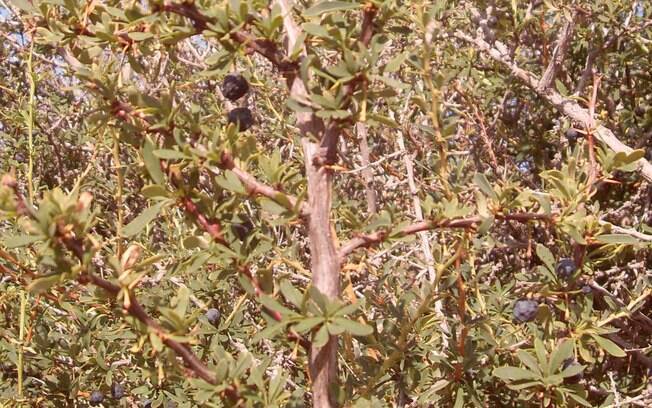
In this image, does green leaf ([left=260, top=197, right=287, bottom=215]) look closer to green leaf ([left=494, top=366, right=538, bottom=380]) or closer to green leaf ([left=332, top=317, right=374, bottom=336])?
green leaf ([left=332, top=317, right=374, bottom=336])

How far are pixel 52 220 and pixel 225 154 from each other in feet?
0.99

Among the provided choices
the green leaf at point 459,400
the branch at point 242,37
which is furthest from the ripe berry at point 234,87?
the green leaf at point 459,400

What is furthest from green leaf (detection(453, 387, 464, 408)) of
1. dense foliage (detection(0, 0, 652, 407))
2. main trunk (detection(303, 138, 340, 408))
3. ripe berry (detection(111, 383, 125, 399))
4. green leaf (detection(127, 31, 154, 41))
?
ripe berry (detection(111, 383, 125, 399))

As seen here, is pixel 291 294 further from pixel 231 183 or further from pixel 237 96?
pixel 237 96

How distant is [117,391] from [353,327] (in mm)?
1222

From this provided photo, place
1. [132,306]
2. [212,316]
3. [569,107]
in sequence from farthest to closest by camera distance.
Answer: [569,107] < [212,316] < [132,306]

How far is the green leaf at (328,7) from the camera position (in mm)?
1118

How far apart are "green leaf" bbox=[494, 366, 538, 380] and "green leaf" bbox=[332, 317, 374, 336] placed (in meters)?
0.42

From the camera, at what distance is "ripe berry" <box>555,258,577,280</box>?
1429mm

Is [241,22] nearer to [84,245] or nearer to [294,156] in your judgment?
[84,245]

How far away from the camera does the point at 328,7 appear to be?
1148 millimetres

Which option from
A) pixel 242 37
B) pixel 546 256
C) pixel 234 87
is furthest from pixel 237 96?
pixel 546 256

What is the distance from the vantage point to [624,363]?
7.82 ft

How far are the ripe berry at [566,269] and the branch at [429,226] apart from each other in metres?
0.20
